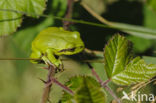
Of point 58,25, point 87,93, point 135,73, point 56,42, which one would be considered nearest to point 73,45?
point 56,42

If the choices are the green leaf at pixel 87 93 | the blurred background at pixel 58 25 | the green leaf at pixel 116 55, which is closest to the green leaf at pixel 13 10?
the blurred background at pixel 58 25

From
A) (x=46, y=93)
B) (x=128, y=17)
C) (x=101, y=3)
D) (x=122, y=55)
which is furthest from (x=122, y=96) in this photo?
(x=101, y=3)

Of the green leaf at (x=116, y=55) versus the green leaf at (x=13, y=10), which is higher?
the green leaf at (x=13, y=10)

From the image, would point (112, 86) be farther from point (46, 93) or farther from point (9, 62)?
point (9, 62)

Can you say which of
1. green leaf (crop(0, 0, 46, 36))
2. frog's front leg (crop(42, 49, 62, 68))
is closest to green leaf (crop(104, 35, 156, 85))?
frog's front leg (crop(42, 49, 62, 68))

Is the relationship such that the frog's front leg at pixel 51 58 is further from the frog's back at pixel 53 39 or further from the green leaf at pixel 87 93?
the green leaf at pixel 87 93
